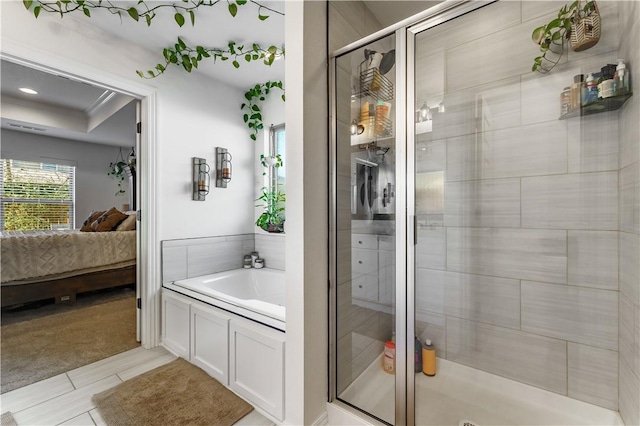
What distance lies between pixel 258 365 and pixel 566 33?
2.24 meters

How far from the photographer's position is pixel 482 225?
1614mm

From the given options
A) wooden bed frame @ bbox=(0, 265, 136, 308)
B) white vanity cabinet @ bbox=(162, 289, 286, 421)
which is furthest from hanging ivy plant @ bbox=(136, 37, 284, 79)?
wooden bed frame @ bbox=(0, 265, 136, 308)

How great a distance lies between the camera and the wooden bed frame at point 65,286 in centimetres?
295

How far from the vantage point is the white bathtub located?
5.42ft

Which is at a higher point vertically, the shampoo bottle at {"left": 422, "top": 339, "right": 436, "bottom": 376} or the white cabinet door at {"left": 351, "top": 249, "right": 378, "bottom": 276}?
the white cabinet door at {"left": 351, "top": 249, "right": 378, "bottom": 276}

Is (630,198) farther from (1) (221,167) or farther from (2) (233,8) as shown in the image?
(1) (221,167)

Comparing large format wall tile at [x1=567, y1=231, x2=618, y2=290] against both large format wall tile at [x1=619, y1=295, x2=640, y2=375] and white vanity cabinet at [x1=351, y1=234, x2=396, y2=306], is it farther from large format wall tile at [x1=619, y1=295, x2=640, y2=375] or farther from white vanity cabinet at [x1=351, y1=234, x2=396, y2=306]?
white vanity cabinet at [x1=351, y1=234, x2=396, y2=306]

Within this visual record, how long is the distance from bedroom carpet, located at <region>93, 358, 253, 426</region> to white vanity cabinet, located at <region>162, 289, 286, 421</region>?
0.08 meters

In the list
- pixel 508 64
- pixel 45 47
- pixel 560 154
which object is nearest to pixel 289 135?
pixel 508 64

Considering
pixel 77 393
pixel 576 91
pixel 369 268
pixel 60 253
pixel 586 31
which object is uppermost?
pixel 586 31

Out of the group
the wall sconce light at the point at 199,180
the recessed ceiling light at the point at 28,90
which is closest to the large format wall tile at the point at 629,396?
the wall sconce light at the point at 199,180

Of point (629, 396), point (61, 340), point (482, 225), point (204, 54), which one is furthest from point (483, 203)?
point (61, 340)

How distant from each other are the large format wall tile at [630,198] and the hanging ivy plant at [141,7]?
2.05 meters

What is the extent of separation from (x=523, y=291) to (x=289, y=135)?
4.81 feet
